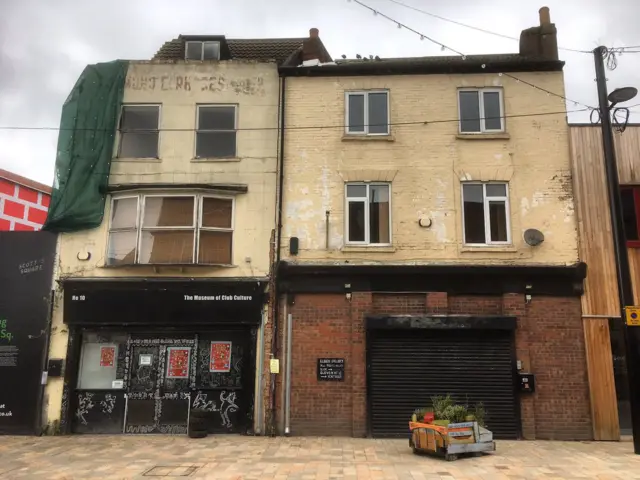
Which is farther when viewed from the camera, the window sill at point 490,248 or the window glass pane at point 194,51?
the window glass pane at point 194,51

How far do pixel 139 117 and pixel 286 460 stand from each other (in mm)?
9125

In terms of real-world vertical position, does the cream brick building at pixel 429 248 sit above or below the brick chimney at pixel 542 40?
below

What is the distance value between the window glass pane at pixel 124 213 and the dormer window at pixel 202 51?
14.7ft

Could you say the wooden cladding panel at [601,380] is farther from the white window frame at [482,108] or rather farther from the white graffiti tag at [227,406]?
the white graffiti tag at [227,406]

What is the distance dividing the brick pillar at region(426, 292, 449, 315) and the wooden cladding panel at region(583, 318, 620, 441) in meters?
3.04

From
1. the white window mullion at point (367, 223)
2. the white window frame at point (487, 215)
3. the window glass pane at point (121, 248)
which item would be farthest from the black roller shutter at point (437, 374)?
the window glass pane at point (121, 248)

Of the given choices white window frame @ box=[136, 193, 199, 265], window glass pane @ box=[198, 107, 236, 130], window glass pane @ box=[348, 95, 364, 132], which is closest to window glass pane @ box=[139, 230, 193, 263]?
white window frame @ box=[136, 193, 199, 265]

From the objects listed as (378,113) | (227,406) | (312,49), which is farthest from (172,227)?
(312,49)

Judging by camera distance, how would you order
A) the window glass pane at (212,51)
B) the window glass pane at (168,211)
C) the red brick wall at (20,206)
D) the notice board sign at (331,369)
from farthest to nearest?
1. the red brick wall at (20,206)
2. the window glass pane at (212,51)
3. the window glass pane at (168,211)
4. the notice board sign at (331,369)

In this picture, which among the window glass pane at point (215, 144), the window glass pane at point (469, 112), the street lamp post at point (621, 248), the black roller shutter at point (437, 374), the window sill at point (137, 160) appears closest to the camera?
the street lamp post at point (621, 248)

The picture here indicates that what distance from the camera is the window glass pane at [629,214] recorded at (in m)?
12.3

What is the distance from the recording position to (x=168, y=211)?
12875mm

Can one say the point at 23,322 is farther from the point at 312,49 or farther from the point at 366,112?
the point at 312,49

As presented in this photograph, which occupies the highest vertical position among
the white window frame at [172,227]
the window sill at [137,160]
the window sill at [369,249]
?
the window sill at [137,160]
